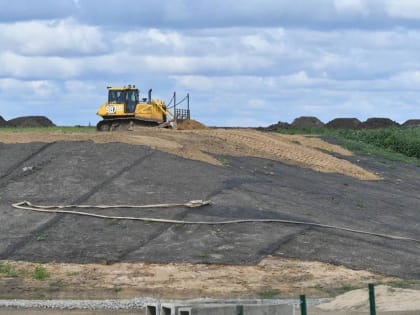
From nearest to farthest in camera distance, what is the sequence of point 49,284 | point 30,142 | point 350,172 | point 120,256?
point 49,284, point 120,256, point 30,142, point 350,172

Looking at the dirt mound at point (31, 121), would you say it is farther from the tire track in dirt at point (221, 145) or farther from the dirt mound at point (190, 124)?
the tire track in dirt at point (221, 145)

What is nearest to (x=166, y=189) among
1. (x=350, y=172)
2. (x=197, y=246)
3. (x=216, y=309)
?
(x=197, y=246)

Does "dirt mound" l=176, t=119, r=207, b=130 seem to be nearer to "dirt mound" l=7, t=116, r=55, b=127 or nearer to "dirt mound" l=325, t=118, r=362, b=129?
"dirt mound" l=7, t=116, r=55, b=127

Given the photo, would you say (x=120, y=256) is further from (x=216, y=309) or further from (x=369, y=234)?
(x=216, y=309)

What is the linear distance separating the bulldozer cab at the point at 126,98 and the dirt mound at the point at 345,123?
38.4 metres

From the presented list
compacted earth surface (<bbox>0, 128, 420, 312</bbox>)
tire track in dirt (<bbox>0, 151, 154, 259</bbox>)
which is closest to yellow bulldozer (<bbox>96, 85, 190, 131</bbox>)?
compacted earth surface (<bbox>0, 128, 420, 312</bbox>)

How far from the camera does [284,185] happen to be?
30.8 metres

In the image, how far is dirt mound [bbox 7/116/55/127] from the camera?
84250mm

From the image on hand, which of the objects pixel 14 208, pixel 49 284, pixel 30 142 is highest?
pixel 30 142

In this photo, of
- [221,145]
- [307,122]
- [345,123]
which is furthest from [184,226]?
[345,123]

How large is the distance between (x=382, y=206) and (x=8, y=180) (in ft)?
36.1

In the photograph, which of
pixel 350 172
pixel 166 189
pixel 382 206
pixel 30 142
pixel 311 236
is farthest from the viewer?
pixel 350 172

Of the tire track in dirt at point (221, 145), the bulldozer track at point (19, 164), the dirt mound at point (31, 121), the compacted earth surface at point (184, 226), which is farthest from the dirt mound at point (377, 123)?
the bulldozer track at point (19, 164)

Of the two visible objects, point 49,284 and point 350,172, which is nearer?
point 49,284
